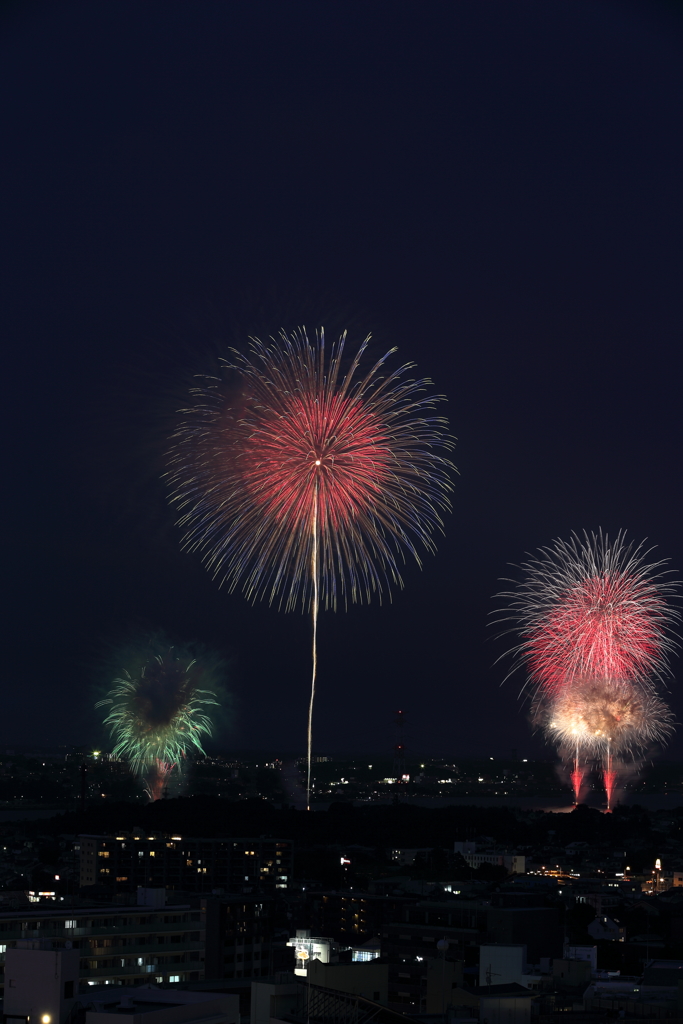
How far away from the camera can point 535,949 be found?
39.7 metres

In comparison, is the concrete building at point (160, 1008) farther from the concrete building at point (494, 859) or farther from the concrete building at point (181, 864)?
the concrete building at point (494, 859)

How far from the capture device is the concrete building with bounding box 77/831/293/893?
6544 centimetres

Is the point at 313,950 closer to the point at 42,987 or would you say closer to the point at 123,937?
the point at 123,937

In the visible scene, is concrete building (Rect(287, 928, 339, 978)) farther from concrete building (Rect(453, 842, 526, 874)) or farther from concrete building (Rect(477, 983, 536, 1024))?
concrete building (Rect(453, 842, 526, 874))

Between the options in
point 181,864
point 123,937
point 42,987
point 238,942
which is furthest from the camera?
point 181,864

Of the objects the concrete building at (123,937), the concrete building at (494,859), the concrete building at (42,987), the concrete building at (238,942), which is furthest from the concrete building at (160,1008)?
the concrete building at (494,859)

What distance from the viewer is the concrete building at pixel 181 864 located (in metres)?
65.4

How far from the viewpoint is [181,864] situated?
67.9 m

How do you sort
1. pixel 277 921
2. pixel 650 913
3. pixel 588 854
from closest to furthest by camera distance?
pixel 277 921, pixel 650 913, pixel 588 854

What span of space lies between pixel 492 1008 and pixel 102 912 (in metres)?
10.6

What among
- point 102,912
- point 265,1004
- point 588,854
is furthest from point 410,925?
point 588,854

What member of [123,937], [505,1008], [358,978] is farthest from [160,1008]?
[123,937]

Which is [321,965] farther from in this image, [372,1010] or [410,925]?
[410,925]

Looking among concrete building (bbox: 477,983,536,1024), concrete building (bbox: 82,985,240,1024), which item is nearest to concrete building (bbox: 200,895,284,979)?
concrete building (bbox: 477,983,536,1024)
